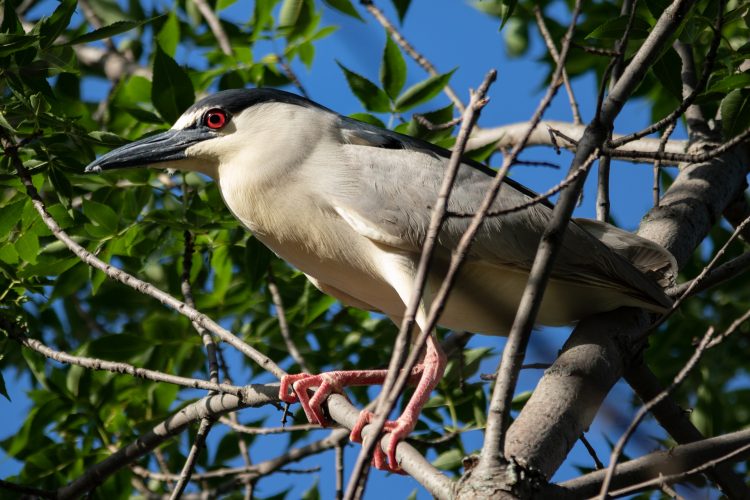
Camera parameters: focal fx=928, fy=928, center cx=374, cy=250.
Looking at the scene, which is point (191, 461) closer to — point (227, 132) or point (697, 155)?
point (227, 132)

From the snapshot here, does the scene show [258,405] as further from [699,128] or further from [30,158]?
[699,128]

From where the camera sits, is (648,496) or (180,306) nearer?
(180,306)

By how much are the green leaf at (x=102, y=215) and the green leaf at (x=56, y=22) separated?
576mm

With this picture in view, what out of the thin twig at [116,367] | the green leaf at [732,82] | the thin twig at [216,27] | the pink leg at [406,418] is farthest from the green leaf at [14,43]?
the green leaf at [732,82]

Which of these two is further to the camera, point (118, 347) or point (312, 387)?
point (118, 347)

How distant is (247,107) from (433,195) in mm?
876

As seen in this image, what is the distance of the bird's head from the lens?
3.42 meters

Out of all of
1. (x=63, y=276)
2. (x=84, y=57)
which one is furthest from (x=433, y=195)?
(x=84, y=57)

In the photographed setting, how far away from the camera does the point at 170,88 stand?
11.5 ft

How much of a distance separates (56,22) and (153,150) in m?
0.55

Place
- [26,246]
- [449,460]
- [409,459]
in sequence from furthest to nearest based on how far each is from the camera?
1. [449,460]
2. [26,246]
3. [409,459]

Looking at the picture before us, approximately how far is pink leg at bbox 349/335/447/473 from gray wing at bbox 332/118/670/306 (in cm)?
37

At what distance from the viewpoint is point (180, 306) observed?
9.27 feet

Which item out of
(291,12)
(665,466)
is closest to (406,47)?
(291,12)
